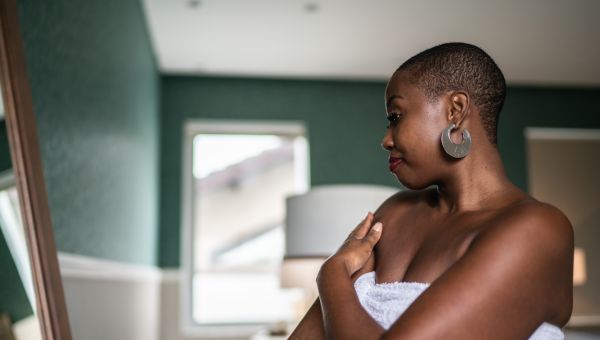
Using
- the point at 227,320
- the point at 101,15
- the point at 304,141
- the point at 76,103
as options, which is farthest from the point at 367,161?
the point at 76,103

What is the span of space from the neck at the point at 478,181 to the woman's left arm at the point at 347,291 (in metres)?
0.16

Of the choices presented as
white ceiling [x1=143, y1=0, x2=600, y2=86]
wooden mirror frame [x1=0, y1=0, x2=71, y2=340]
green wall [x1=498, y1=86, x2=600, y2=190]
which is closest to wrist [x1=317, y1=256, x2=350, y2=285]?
wooden mirror frame [x1=0, y1=0, x2=71, y2=340]

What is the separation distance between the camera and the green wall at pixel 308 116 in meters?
5.61

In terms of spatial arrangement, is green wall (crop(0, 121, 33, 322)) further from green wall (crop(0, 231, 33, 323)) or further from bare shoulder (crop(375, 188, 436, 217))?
bare shoulder (crop(375, 188, 436, 217))

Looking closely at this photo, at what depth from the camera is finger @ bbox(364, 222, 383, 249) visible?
0.97 m

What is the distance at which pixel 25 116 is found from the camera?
54.4 inches

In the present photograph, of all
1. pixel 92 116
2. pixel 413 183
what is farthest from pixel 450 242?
pixel 92 116

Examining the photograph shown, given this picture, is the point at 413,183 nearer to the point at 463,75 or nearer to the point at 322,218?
the point at 463,75

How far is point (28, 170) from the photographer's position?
136cm

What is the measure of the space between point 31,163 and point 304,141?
4.49m

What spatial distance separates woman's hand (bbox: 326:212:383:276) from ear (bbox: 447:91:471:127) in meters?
0.22

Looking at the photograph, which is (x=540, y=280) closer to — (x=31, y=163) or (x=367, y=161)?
(x=31, y=163)

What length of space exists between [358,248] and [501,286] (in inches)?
10.1

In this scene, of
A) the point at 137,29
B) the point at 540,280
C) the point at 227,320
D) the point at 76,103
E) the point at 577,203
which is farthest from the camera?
the point at 577,203
